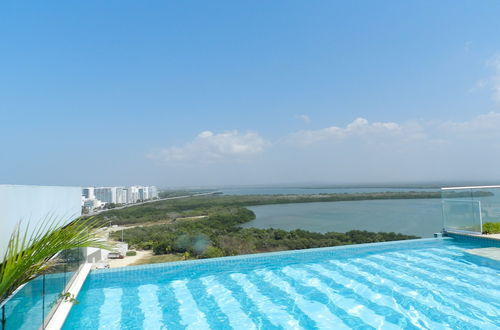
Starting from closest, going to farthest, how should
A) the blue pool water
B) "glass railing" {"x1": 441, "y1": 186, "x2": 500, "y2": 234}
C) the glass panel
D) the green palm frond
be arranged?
→ the green palm frond
the blue pool water
"glass railing" {"x1": 441, "y1": 186, "x2": 500, "y2": 234}
the glass panel

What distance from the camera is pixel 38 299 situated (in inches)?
122

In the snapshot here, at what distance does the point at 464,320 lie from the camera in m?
3.90

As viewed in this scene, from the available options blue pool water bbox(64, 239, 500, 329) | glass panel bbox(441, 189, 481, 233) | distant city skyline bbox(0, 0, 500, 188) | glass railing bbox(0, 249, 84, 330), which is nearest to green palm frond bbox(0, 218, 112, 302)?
glass railing bbox(0, 249, 84, 330)

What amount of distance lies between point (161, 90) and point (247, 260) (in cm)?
1186

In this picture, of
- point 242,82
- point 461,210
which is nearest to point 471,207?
point 461,210

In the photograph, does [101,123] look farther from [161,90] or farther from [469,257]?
[469,257]

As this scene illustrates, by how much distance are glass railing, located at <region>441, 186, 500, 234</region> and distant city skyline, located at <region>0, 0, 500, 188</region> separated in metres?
5.21

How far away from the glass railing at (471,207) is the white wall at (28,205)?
32.1ft

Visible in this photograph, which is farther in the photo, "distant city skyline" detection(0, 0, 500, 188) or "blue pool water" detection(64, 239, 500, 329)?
"distant city skyline" detection(0, 0, 500, 188)

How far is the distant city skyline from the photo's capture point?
10414mm

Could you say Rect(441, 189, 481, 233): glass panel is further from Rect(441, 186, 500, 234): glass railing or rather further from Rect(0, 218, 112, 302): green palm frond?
Rect(0, 218, 112, 302): green palm frond

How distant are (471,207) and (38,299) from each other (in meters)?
10.00

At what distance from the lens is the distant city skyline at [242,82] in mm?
10414

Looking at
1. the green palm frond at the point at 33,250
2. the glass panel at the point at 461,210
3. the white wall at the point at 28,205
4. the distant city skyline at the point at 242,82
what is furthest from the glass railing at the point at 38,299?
the glass panel at the point at 461,210
